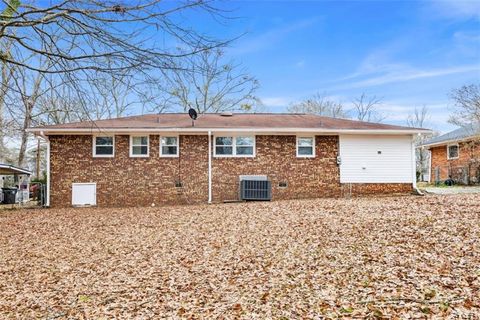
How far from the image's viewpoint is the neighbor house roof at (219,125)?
13547 mm

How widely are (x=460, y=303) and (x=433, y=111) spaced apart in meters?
43.2

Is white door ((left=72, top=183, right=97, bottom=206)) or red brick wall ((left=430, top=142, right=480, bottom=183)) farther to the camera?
red brick wall ((left=430, top=142, right=480, bottom=183))

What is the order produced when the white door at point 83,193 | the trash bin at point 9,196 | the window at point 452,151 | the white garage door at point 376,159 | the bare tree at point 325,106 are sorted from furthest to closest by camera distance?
the bare tree at point 325,106
the window at point 452,151
the trash bin at point 9,196
the white garage door at point 376,159
the white door at point 83,193

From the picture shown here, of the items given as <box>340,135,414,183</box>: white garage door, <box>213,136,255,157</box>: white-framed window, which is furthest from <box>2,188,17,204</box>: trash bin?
<box>340,135,414,183</box>: white garage door

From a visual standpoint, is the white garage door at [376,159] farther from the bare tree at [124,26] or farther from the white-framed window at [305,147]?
the bare tree at [124,26]

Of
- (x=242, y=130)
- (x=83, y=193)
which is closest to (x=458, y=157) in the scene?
(x=242, y=130)

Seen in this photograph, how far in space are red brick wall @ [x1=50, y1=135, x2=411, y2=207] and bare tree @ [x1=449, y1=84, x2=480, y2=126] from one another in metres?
12.3

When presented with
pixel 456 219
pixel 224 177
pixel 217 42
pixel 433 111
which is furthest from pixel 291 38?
pixel 433 111

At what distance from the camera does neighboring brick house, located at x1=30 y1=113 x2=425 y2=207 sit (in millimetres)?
13789

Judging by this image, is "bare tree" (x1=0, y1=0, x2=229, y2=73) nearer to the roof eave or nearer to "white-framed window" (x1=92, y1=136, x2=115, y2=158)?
"white-framed window" (x1=92, y1=136, x2=115, y2=158)

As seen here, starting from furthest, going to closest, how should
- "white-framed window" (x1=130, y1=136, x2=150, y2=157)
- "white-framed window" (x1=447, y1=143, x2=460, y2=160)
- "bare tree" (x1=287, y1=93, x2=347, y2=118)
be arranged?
"bare tree" (x1=287, y1=93, x2=347, y2=118) → "white-framed window" (x1=447, y1=143, x2=460, y2=160) → "white-framed window" (x1=130, y1=136, x2=150, y2=157)

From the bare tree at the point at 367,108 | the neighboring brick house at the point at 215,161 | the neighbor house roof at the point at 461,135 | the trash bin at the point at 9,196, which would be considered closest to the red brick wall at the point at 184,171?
the neighboring brick house at the point at 215,161

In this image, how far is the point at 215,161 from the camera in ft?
46.3

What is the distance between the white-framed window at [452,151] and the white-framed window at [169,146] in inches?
748
